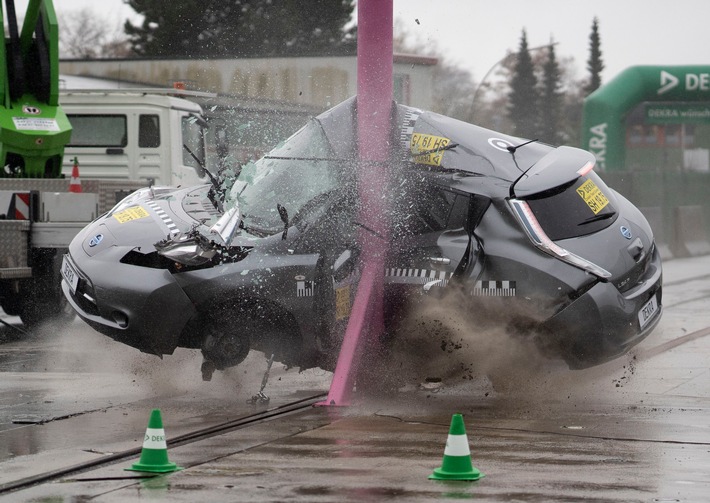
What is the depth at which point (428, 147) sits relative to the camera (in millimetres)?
8867

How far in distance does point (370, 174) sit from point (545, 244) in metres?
1.26

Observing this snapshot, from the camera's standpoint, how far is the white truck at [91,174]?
13.0 meters

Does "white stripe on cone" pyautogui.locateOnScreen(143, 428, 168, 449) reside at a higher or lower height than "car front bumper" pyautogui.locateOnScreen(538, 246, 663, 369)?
higher

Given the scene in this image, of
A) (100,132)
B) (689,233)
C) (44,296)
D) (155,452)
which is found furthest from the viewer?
(689,233)

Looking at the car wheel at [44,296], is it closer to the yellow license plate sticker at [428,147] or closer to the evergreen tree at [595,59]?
the yellow license plate sticker at [428,147]

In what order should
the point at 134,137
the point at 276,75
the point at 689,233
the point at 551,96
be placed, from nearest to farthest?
the point at 134,137 → the point at 276,75 → the point at 689,233 → the point at 551,96

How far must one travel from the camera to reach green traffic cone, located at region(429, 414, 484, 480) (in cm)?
612

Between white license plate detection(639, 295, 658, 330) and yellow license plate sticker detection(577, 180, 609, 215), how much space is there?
705mm

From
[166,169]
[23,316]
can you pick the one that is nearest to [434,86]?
[166,169]

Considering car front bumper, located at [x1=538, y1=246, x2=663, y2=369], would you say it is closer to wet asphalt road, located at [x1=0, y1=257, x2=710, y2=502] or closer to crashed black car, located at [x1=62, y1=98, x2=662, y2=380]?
crashed black car, located at [x1=62, y1=98, x2=662, y2=380]

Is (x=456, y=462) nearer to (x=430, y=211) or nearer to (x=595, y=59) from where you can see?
(x=430, y=211)

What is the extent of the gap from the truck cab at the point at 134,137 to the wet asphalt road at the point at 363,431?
4.65 meters

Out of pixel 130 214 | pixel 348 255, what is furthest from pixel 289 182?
pixel 130 214

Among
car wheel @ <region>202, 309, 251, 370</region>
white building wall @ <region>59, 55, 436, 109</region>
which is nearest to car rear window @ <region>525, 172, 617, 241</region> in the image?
car wheel @ <region>202, 309, 251, 370</region>
